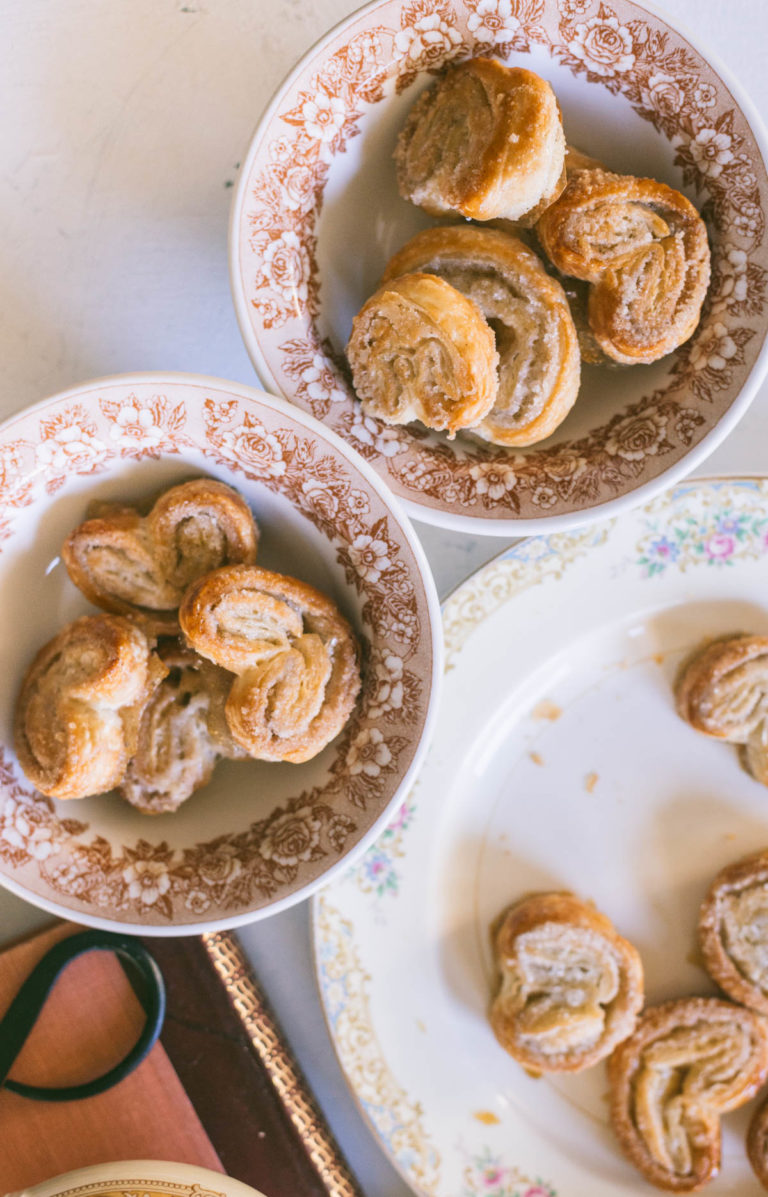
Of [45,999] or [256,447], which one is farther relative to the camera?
[45,999]

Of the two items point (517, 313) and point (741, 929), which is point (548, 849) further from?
point (517, 313)

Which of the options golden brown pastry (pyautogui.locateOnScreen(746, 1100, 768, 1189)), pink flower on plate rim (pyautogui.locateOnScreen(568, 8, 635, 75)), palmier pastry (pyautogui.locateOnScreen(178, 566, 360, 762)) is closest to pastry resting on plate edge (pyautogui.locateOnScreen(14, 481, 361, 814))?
palmier pastry (pyautogui.locateOnScreen(178, 566, 360, 762))

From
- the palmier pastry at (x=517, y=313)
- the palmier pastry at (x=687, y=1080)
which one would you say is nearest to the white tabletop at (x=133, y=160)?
the palmier pastry at (x=517, y=313)

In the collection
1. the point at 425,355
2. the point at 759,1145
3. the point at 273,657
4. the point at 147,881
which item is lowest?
the point at 759,1145

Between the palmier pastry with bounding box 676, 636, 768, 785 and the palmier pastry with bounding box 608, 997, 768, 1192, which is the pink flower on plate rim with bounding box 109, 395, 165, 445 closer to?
the palmier pastry with bounding box 676, 636, 768, 785

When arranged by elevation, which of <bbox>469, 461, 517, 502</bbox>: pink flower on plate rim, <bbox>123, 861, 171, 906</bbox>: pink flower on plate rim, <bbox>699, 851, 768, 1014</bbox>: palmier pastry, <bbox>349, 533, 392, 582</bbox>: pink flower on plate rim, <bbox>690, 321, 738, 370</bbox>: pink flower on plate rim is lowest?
<bbox>699, 851, 768, 1014</bbox>: palmier pastry

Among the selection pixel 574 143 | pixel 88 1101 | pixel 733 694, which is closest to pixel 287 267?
pixel 574 143
